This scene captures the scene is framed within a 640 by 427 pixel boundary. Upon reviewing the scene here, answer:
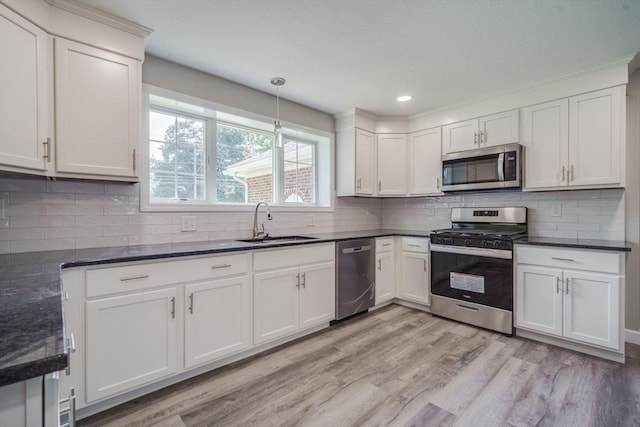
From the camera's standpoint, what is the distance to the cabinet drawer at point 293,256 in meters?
2.43

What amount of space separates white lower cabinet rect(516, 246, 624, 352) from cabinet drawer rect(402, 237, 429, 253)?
916 millimetres

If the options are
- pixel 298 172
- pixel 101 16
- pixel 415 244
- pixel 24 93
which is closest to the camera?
pixel 24 93

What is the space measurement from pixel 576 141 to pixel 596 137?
5.2 inches

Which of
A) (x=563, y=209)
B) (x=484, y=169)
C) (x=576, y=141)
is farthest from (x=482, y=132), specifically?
(x=563, y=209)

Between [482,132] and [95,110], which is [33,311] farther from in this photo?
[482,132]

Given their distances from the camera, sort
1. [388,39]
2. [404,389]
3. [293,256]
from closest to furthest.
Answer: [404,389]
[388,39]
[293,256]

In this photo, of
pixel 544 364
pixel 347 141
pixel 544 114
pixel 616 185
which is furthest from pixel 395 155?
pixel 544 364

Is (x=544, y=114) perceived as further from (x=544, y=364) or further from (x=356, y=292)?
(x=356, y=292)

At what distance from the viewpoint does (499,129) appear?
315 centimetres

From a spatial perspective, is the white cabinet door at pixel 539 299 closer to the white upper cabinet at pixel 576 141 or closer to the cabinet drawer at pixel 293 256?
the white upper cabinet at pixel 576 141

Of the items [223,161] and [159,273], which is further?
[223,161]

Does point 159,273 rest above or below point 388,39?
below

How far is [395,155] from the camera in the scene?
3.93 metres

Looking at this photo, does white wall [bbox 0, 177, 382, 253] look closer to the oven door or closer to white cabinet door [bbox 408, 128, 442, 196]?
the oven door
